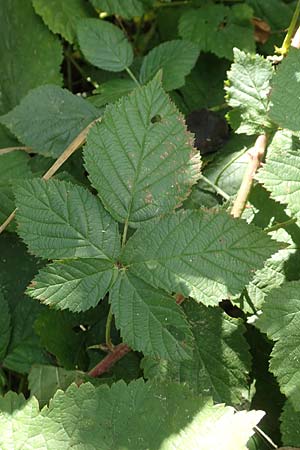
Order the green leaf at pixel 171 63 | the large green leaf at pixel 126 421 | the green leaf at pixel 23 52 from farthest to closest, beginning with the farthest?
the green leaf at pixel 23 52, the green leaf at pixel 171 63, the large green leaf at pixel 126 421

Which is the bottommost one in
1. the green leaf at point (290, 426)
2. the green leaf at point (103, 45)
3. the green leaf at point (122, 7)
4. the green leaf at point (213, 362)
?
the green leaf at point (290, 426)

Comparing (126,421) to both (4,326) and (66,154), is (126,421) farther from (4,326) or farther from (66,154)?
(66,154)

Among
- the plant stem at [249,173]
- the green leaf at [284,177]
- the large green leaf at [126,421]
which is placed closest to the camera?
the large green leaf at [126,421]

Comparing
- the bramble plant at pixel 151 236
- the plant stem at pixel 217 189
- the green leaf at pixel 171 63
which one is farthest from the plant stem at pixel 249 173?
the green leaf at pixel 171 63

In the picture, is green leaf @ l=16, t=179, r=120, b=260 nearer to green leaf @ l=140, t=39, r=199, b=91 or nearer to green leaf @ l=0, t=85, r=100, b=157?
green leaf @ l=0, t=85, r=100, b=157

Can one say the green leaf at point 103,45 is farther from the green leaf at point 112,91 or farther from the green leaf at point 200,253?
the green leaf at point 200,253

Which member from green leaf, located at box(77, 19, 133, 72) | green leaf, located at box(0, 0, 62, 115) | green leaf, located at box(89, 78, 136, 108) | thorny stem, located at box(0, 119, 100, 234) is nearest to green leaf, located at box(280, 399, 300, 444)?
thorny stem, located at box(0, 119, 100, 234)

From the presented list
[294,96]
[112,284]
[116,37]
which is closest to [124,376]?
[112,284]

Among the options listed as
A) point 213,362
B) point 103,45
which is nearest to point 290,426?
point 213,362
